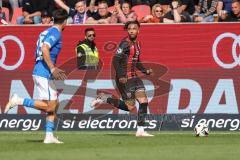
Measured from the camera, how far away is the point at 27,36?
1886 centimetres

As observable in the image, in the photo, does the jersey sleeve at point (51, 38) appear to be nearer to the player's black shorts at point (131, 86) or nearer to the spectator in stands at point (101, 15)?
the player's black shorts at point (131, 86)

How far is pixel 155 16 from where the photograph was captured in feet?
66.0

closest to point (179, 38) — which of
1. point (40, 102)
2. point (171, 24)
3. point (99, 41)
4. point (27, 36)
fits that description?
point (171, 24)

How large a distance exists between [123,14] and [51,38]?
6608 mm

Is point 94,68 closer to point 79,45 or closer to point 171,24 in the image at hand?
point 79,45

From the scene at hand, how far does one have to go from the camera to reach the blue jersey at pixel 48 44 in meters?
13.8

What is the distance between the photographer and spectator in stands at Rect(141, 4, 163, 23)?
19859mm

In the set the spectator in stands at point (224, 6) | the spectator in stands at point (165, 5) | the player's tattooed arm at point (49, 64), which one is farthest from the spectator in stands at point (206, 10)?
the player's tattooed arm at point (49, 64)

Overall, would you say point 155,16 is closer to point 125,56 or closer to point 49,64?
point 125,56

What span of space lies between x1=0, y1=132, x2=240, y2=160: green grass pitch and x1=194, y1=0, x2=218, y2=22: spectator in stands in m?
4.14

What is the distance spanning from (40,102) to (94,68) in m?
4.45

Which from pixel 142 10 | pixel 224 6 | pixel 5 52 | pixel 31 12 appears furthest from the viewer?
pixel 31 12

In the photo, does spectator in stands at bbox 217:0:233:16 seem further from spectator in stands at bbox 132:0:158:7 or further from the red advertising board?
the red advertising board

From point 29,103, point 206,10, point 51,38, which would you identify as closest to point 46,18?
point 206,10
